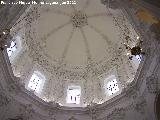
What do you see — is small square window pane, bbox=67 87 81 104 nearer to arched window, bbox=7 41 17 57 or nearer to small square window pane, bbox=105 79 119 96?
small square window pane, bbox=105 79 119 96

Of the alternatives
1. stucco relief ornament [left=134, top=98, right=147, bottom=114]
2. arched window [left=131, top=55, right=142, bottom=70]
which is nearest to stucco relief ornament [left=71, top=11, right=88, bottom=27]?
arched window [left=131, top=55, right=142, bottom=70]

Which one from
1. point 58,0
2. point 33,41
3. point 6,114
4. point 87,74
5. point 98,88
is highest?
point 58,0

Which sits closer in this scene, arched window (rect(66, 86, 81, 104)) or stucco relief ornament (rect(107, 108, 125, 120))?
stucco relief ornament (rect(107, 108, 125, 120))

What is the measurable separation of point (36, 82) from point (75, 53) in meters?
4.27

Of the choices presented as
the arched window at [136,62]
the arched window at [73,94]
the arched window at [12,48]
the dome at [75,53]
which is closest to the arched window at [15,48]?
the arched window at [12,48]

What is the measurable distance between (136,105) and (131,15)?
16.4 feet

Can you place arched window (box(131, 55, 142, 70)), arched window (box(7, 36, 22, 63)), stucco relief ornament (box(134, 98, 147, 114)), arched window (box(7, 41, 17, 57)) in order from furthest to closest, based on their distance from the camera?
arched window (box(7, 36, 22, 63)) → arched window (box(7, 41, 17, 57)) → arched window (box(131, 55, 142, 70)) → stucco relief ornament (box(134, 98, 147, 114))

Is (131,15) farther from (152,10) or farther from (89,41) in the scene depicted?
(89,41)

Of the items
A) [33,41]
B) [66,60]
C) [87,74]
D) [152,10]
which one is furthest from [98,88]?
[152,10]

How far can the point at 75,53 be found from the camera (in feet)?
80.3

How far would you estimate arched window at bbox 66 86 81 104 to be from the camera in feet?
70.5

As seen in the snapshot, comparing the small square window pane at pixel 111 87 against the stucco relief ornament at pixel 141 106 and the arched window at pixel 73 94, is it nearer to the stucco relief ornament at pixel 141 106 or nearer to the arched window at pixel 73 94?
the arched window at pixel 73 94

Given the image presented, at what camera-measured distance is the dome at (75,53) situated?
69.3 feet

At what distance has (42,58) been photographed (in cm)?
2330
